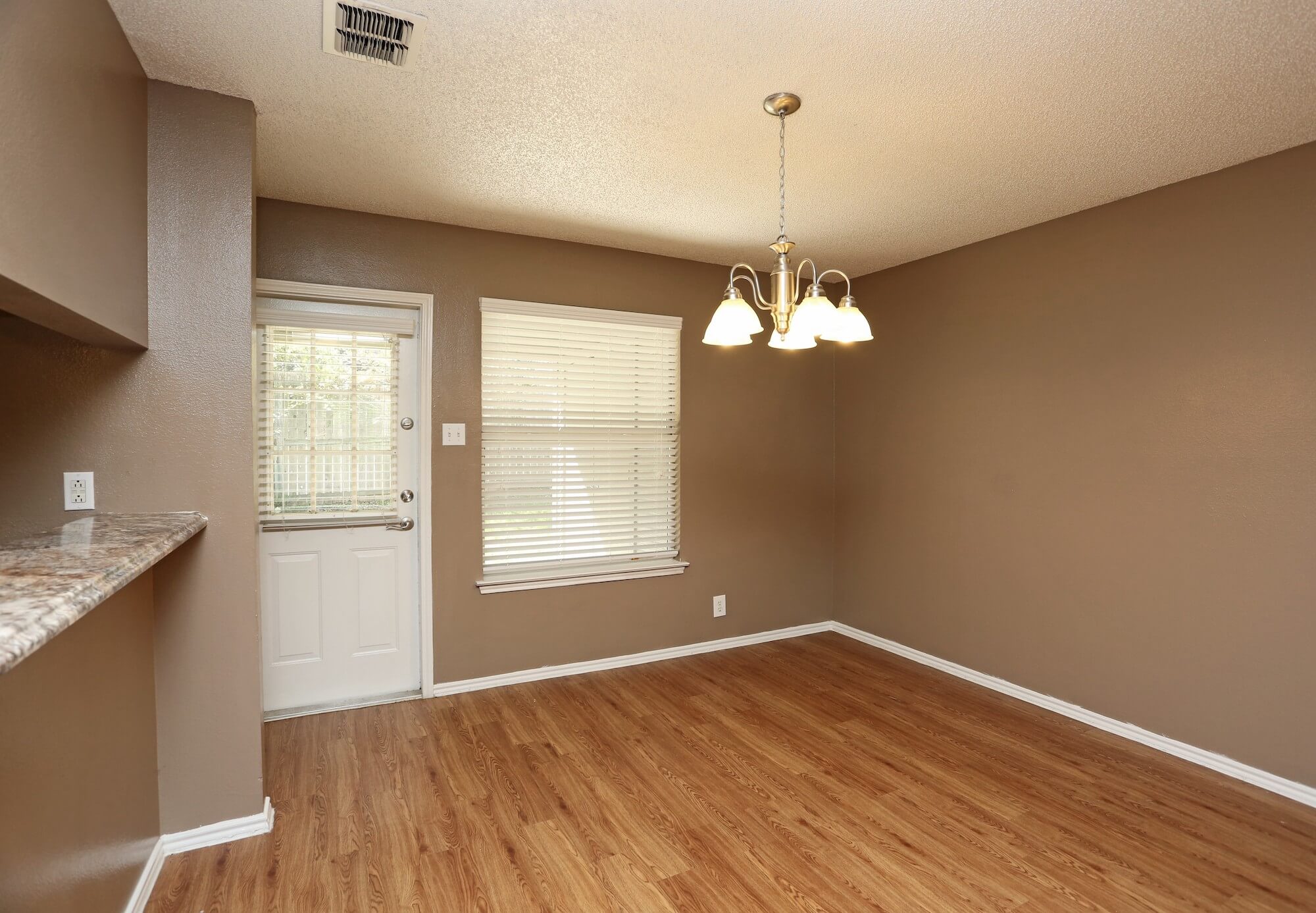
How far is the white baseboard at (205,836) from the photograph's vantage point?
204cm

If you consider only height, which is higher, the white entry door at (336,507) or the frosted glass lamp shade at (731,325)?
the frosted glass lamp shade at (731,325)

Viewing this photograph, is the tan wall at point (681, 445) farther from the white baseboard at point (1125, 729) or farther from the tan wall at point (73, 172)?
the tan wall at point (73, 172)

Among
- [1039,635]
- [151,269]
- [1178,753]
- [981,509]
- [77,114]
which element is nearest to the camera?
[77,114]

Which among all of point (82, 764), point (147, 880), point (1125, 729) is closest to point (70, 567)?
point (82, 764)

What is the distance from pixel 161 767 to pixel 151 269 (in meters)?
1.61

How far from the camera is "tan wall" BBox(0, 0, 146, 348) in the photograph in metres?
1.28

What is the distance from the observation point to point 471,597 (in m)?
3.55

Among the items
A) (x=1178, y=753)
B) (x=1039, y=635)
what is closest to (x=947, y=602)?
(x=1039, y=635)

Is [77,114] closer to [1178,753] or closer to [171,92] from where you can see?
[171,92]

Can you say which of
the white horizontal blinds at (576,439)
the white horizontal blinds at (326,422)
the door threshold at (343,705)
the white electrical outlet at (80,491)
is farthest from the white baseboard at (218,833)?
the white horizontal blinds at (576,439)

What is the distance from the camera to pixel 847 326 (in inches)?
79.5

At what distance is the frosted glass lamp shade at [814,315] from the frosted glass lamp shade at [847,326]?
17 millimetres

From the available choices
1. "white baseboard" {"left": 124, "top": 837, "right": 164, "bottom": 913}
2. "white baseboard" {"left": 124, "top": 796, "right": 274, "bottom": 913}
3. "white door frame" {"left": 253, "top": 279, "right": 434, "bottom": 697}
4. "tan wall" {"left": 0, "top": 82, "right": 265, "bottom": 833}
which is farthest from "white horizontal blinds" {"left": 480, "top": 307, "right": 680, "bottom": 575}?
"white baseboard" {"left": 124, "top": 837, "right": 164, "bottom": 913}

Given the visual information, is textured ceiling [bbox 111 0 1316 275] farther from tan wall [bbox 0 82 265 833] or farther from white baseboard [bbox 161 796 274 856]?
white baseboard [bbox 161 796 274 856]
